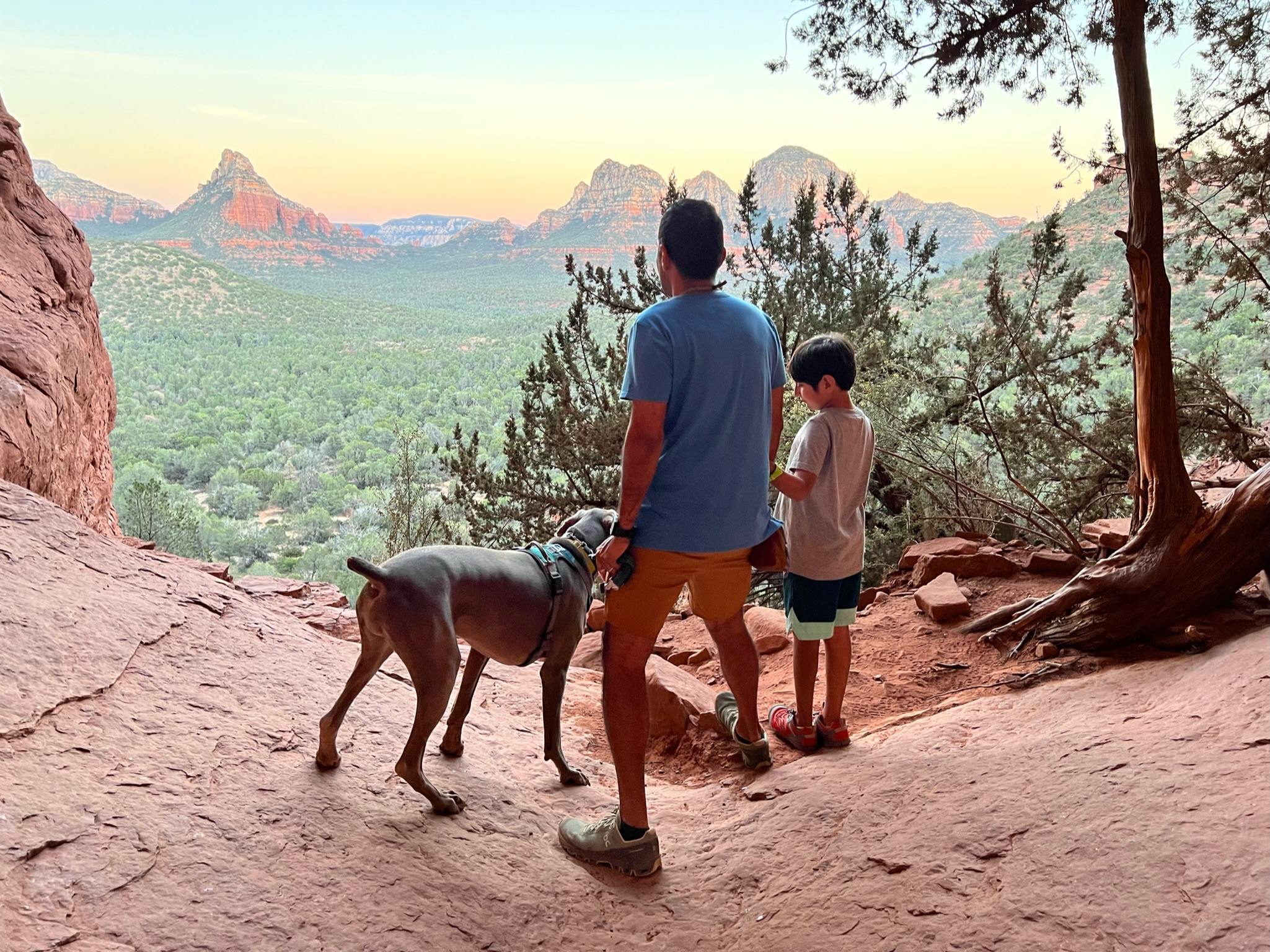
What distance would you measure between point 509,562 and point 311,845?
108 cm

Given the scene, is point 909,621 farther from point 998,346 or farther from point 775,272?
point 775,272

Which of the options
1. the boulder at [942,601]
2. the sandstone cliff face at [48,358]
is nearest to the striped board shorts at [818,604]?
the boulder at [942,601]

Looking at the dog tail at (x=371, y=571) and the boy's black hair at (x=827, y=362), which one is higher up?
the boy's black hair at (x=827, y=362)

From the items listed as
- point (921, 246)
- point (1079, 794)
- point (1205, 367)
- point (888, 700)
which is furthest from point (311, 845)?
point (921, 246)

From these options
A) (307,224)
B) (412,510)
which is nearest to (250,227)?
(307,224)

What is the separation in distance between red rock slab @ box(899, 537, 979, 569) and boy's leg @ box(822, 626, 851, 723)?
295 centimetres

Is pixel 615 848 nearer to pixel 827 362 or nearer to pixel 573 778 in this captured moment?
pixel 573 778

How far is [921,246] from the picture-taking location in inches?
453

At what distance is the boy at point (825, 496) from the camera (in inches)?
124

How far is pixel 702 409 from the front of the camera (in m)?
2.53

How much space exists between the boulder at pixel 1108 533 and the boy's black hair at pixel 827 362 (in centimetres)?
237

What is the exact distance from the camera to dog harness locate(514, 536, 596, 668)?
304 cm

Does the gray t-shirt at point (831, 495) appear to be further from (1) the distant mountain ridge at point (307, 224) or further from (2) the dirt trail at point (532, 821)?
(1) the distant mountain ridge at point (307, 224)

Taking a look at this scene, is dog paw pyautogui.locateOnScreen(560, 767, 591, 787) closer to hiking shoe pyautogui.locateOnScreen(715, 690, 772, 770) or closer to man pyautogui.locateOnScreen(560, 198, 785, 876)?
man pyautogui.locateOnScreen(560, 198, 785, 876)
